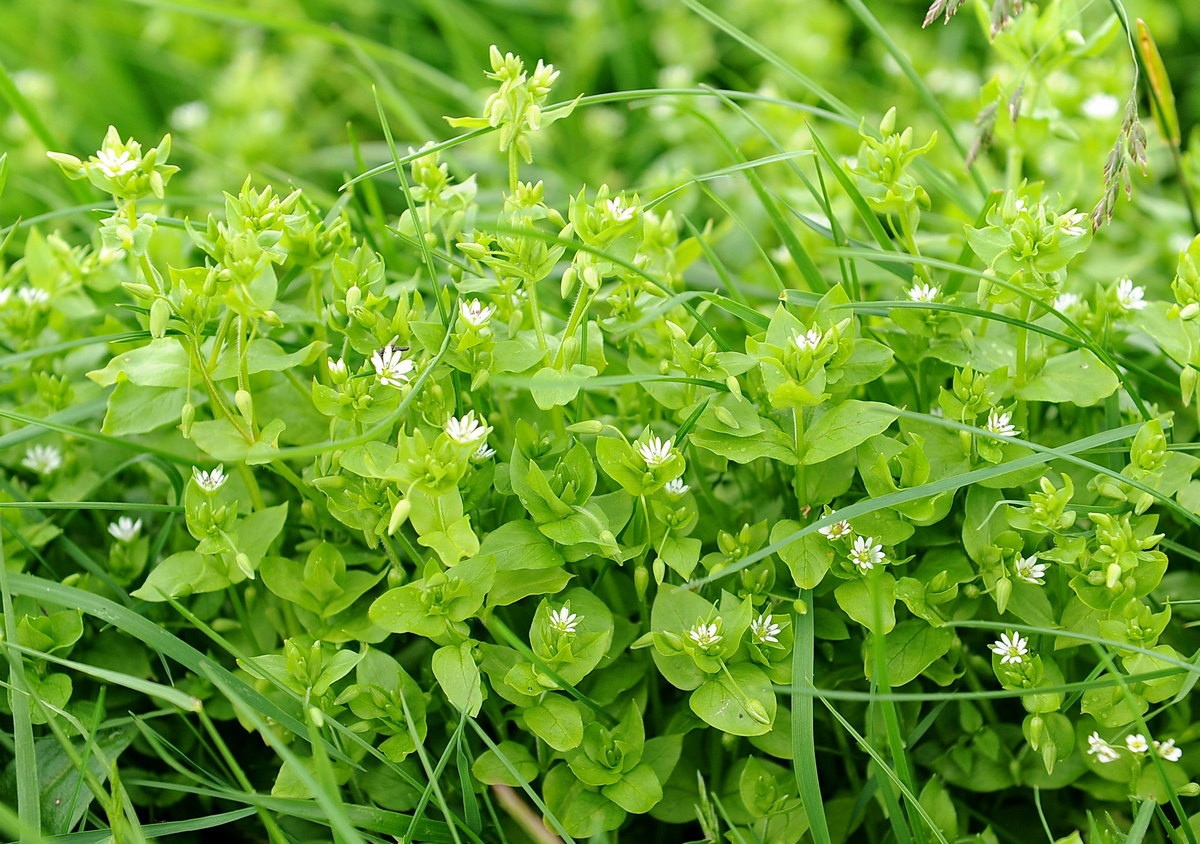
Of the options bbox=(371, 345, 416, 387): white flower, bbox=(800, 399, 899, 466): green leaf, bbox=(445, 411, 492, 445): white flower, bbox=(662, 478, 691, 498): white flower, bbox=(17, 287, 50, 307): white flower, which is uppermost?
bbox=(17, 287, 50, 307): white flower

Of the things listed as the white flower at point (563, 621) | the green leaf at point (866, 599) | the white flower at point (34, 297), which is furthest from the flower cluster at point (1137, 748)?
the white flower at point (34, 297)

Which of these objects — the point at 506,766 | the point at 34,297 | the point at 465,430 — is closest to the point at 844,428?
the point at 465,430

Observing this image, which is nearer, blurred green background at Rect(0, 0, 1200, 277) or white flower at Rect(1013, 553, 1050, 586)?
white flower at Rect(1013, 553, 1050, 586)

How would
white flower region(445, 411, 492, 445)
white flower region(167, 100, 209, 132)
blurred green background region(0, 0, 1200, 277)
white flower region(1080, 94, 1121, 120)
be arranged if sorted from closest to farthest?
white flower region(445, 411, 492, 445)
white flower region(1080, 94, 1121, 120)
blurred green background region(0, 0, 1200, 277)
white flower region(167, 100, 209, 132)

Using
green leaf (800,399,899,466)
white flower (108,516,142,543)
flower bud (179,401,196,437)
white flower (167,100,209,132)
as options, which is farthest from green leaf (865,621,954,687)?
white flower (167,100,209,132)

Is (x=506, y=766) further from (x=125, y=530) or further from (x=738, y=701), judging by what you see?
(x=125, y=530)

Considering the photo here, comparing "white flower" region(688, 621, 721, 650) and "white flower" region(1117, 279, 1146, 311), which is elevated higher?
"white flower" region(1117, 279, 1146, 311)

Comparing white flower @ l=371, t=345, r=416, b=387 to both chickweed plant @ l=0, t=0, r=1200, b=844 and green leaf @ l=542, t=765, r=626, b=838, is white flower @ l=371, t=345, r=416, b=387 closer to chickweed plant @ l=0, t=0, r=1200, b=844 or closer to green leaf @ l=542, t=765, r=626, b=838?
chickweed plant @ l=0, t=0, r=1200, b=844

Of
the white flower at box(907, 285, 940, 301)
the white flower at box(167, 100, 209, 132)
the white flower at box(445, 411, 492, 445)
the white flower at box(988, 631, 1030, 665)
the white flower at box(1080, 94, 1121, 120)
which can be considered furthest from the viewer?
the white flower at box(167, 100, 209, 132)
